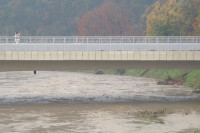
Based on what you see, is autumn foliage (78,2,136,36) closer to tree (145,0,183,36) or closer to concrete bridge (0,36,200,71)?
tree (145,0,183,36)

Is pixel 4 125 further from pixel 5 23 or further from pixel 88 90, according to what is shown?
pixel 5 23

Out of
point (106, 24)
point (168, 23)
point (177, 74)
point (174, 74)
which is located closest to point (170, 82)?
point (177, 74)

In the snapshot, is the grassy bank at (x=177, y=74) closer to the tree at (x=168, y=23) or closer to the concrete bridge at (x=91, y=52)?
the tree at (x=168, y=23)

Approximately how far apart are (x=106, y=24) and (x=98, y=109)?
6641 cm

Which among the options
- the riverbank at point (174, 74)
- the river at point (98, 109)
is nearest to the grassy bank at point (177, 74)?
the riverbank at point (174, 74)

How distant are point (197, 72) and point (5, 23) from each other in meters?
78.4

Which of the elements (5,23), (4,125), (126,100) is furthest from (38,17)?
(4,125)

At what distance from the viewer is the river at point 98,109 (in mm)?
33938

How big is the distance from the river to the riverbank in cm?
312

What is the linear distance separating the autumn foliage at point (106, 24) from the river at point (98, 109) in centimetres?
4662

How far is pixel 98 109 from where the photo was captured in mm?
41844

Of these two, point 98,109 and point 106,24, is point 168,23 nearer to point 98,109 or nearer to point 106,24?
point 106,24

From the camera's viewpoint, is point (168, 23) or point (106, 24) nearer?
point (168, 23)

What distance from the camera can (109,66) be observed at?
45.3 meters
